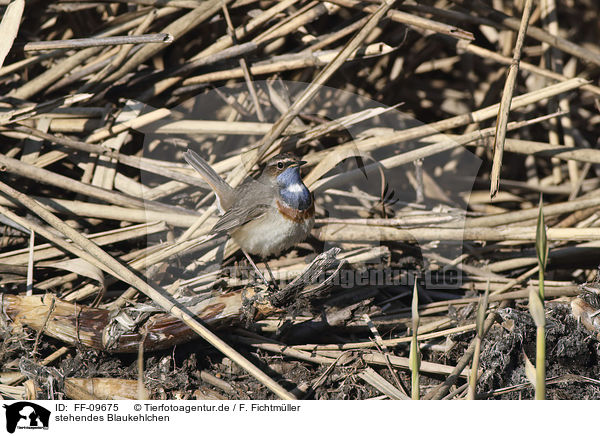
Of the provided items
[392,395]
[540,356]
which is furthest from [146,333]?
[540,356]

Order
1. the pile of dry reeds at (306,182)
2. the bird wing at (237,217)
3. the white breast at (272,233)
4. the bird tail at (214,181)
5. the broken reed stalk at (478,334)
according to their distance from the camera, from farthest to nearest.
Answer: the bird tail at (214,181)
the bird wing at (237,217)
the white breast at (272,233)
the pile of dry reeds at (306,182)
the broken reed stalk at (478,334)

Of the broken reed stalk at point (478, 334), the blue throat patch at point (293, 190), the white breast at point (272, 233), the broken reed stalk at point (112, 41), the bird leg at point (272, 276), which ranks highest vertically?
the broken reed stalk at point (112, 41)

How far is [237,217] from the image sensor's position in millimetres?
4500

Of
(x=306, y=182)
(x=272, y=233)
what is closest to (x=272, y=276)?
(x=272, y=233)

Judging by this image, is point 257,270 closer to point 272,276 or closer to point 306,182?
point 272,276

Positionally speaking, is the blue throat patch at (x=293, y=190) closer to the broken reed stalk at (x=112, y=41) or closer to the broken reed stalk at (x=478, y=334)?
the broken reed stalk at (x=112, y=41)

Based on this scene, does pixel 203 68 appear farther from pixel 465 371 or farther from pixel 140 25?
pixel 465 371

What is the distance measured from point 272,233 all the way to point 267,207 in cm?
23

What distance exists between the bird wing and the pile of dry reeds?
158 millimetres

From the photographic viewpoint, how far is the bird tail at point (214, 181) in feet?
15.2

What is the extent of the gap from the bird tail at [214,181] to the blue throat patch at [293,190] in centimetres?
41
